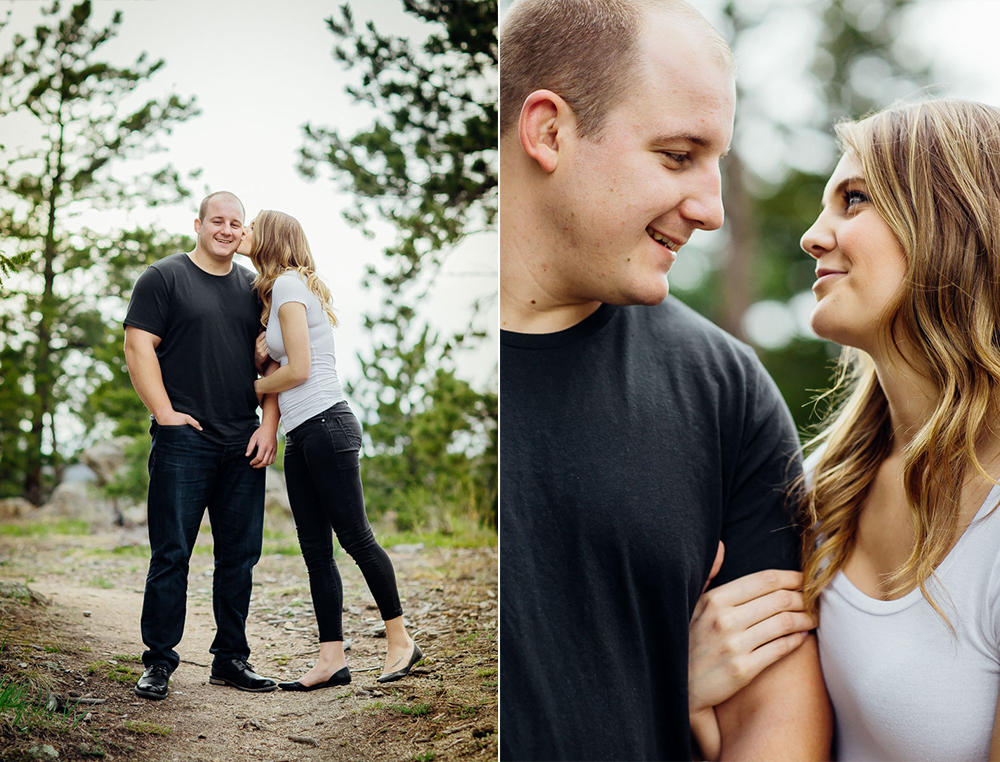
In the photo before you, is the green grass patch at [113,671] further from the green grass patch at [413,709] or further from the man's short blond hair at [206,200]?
the man's short blond hair at [206,200]

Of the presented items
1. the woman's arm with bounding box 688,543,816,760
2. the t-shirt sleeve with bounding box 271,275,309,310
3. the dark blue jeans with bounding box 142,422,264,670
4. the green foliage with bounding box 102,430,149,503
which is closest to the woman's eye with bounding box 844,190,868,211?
the woman's arm with bounding box 688,543,816,760

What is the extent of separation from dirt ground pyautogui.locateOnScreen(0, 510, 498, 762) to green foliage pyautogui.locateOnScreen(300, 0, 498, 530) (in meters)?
0.22

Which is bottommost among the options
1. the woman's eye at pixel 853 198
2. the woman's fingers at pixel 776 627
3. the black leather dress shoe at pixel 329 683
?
the black leather dress shoe at pixel 329 683

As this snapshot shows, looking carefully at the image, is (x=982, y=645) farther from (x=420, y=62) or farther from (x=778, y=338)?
(x=778, y=338)

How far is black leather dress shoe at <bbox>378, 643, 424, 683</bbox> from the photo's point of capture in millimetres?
1750

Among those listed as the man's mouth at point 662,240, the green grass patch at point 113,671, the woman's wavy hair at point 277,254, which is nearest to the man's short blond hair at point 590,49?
the man's mouth at point 662,240

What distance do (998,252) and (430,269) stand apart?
1232 mm

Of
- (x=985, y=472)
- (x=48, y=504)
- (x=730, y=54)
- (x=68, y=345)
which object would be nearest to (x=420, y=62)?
(x=730, y=54)

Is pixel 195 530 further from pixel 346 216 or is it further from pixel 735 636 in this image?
pixel 735 636

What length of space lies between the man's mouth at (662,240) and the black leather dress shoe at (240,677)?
124 centimetres

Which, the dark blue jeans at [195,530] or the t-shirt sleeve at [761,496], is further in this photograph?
the t-shirt sleeve at [761,496]

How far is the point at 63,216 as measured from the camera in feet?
5.42

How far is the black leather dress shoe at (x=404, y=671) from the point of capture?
1.75 meters

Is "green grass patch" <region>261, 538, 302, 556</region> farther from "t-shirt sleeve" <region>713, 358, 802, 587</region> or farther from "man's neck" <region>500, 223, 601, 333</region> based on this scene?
"t-shirt sleeve" <region>713, 358, 802, 587</region>
